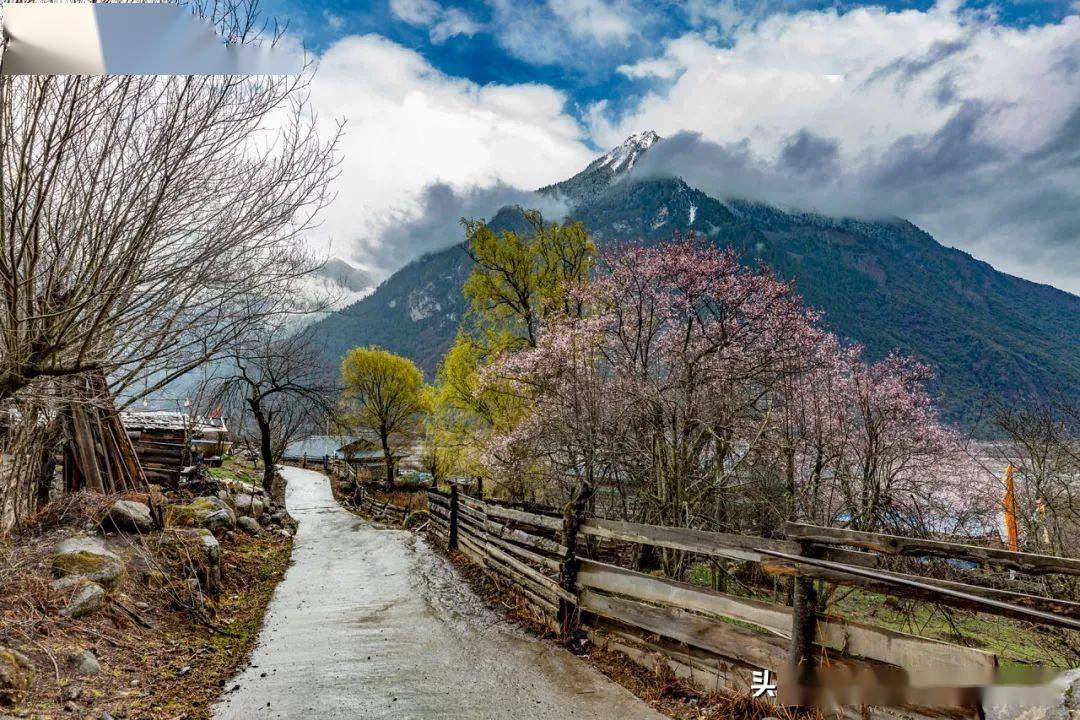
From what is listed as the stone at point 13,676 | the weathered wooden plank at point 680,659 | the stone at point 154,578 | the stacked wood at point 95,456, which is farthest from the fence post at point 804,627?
the stacked wood at point 95,456

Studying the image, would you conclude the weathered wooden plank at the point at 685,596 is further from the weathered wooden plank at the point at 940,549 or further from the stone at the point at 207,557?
the stone at the point at 207,557

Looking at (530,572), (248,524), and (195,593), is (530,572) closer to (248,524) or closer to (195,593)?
(195,593)

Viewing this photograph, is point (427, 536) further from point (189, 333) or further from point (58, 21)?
point (58, 21)

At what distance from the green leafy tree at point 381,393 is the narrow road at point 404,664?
28.6 m

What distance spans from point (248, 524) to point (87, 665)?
337 inches

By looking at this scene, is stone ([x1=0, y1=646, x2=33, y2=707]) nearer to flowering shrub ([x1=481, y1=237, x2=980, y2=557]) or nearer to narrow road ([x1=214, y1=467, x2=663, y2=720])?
narrow road ([x1=214, y1=467, x2=663, y2=720])

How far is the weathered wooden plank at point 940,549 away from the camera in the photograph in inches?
117

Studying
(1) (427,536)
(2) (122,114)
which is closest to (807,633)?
(2) (122,114)

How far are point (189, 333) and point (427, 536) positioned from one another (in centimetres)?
1062

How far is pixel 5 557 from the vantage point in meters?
5.13

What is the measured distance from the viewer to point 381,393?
3753 centimetres

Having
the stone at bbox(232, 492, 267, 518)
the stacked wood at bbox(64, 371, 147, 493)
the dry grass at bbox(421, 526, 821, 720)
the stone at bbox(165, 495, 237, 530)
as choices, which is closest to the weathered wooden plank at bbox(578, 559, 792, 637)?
the dry grass at bbox(421, 526, 821, 720)

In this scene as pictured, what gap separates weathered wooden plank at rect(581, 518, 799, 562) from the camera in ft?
13.5

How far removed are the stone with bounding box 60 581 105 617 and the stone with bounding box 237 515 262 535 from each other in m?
7.25
